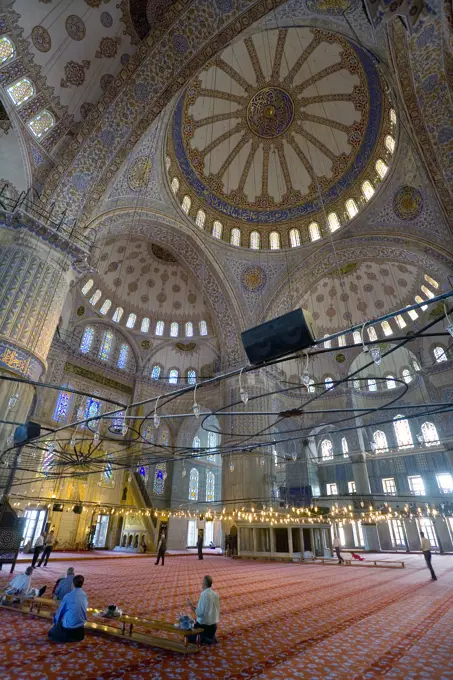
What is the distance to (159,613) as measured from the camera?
4340mm

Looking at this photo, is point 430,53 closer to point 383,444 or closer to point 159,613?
point 159,613

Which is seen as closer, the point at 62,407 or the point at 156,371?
the point at 62,407

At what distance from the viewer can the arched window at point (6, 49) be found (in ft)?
27.3

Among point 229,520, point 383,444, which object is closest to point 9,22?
point 229,520

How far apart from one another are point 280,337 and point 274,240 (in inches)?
555

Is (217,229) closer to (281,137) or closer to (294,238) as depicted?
(294,238)

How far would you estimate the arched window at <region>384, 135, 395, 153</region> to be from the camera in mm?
12848

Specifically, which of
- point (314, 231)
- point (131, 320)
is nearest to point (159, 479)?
point (131, 320)

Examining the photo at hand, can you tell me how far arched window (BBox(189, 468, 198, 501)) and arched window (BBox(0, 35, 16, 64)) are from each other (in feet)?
65.7

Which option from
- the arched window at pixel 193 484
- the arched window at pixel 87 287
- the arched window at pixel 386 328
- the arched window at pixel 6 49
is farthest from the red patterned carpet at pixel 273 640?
the arched window at pixel 193 484

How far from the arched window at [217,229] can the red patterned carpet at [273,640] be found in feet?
44.9

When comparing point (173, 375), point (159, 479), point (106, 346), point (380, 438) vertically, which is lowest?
point (159, 479)

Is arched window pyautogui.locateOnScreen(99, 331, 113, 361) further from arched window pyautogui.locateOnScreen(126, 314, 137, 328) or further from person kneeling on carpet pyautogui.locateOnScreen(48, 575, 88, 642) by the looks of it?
person kneeling on carpet pyautogui.locateOnScreen(48, 575, 88, 642)

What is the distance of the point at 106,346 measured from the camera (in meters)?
17.8
